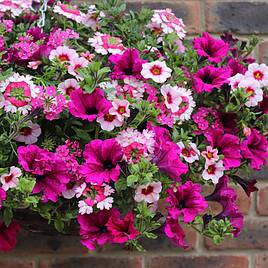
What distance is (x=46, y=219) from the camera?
1.06 metres

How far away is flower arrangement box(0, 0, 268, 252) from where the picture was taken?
3.12ft

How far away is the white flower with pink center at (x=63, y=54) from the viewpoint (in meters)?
1.08

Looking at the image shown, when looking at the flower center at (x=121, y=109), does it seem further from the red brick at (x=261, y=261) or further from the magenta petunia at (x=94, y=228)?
the red brick at (x=261, y=261)

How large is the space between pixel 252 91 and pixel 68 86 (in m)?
0.32

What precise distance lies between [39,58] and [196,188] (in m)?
0.35

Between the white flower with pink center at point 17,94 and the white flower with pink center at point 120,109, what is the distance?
123 mm

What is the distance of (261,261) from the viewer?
1473mm

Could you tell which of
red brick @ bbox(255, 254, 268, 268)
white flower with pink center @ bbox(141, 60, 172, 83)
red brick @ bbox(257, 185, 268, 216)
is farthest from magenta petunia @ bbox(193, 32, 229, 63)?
red brick @ bbox(255, 254, 268, 268)

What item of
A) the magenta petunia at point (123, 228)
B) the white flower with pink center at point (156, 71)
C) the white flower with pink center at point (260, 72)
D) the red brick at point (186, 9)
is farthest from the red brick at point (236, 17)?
the magenta petunia at point (123, 228)

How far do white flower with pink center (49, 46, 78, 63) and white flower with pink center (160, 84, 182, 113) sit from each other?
0.54 ft

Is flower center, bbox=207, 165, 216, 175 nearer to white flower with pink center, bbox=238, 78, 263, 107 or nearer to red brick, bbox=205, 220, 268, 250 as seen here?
white flower with pink center, bbox=238, 78, 263, 107

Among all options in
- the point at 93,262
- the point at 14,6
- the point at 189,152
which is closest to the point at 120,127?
the point at 189,152

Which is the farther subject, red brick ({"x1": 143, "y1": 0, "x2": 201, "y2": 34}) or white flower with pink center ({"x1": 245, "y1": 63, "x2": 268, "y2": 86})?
red brick ({"x1": 143, "y1": 0, "x2": 201, "y2": 34})

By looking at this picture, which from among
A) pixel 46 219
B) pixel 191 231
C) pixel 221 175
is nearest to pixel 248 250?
pixel 191 231
